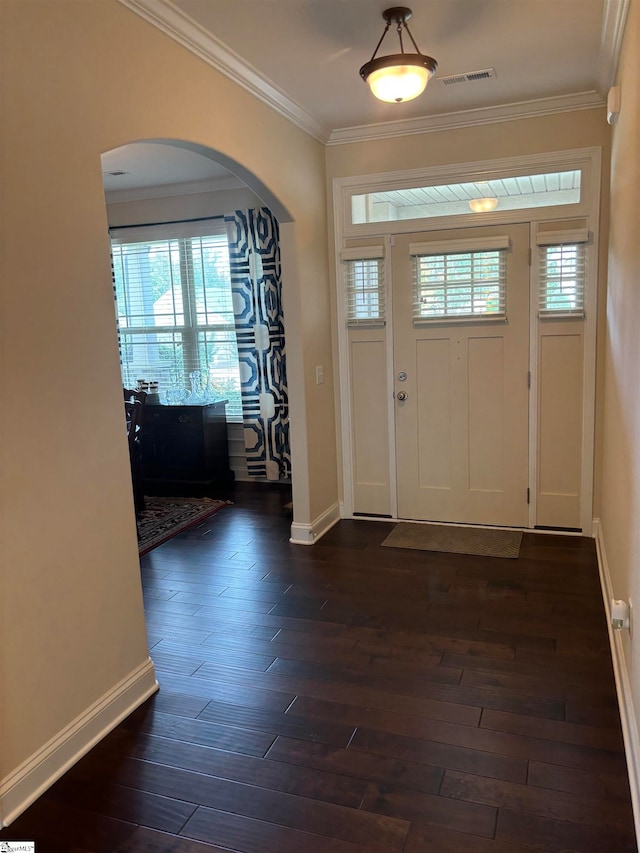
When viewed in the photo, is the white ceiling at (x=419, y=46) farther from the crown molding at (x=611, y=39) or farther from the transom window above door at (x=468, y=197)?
the transom window above door at (x=468, y=197)

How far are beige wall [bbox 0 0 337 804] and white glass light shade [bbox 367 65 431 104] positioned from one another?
85 centimetres

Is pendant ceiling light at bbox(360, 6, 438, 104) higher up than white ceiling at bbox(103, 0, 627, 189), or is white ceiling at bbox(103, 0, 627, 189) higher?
white ceiling at bbox(103, 0, 627, 189)

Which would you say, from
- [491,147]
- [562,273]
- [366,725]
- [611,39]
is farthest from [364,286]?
[366,725]

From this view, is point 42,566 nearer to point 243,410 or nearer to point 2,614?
point 2,614

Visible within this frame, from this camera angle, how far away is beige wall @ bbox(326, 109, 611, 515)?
3.79 metres

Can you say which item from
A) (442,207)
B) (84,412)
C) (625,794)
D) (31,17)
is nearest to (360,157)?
(442,207)

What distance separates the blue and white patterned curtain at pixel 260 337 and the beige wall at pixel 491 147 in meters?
1.21

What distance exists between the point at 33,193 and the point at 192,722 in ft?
6.28

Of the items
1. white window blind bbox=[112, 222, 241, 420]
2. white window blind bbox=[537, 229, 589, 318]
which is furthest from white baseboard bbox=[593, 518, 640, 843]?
white window blind bbox=[112, 222, 241, 420]

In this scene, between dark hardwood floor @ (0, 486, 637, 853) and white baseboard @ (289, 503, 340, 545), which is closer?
dark hardwood floor @ (0, 486, 637, 853)

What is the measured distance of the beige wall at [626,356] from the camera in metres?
2.14

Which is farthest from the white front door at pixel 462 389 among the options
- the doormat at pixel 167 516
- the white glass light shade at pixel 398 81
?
the doormat at pixel 167 516

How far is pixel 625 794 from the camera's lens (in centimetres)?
194

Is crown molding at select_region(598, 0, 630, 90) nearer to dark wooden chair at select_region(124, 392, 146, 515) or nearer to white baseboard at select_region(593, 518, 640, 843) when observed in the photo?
white baseboard at select_region(593, 518, 640, 843)
